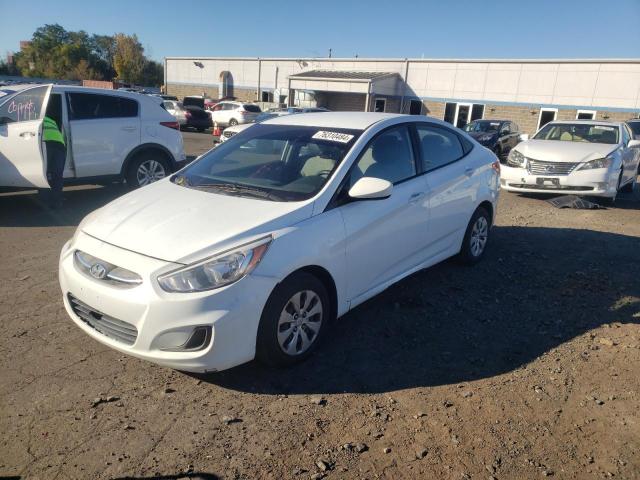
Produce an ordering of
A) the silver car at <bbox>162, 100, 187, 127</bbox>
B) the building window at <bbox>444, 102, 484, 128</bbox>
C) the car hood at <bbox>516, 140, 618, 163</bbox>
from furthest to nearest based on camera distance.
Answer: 1. the building window at <bbox>444, 102, 484, 128</bbox>
2. the silver car at <bbox>162, 100, 187, 127</bbox>
3. the car hood at <bbox>516, 140, 618, 163</bbox>

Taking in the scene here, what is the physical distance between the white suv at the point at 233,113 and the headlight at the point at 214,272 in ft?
78.0

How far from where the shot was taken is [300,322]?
3.19 m

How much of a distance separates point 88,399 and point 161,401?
43cm

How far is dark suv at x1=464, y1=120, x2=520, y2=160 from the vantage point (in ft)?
57.6

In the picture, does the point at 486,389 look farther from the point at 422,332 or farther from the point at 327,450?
the point at 327,450

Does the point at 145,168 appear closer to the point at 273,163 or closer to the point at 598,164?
the point at 273,163

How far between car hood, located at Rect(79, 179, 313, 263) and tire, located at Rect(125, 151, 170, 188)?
4.61 metres

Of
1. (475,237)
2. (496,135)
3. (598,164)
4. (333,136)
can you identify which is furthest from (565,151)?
(496,135)

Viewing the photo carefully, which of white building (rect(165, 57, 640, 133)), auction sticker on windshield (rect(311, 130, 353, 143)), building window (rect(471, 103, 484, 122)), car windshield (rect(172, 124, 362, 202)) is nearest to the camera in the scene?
car windshield (rect(172, 124, 362, 202))

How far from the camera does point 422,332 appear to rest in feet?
12.6

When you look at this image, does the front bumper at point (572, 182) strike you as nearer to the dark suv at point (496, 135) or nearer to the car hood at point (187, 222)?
the car hood at point (187, 222)

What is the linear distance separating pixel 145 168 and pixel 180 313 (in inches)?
241

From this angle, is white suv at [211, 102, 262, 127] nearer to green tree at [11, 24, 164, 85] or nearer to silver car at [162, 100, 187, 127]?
silver car at [162, 100, 187, 127]

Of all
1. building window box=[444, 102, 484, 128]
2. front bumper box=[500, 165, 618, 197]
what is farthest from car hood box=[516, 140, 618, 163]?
building window box=[444, 102, 484, 128]
